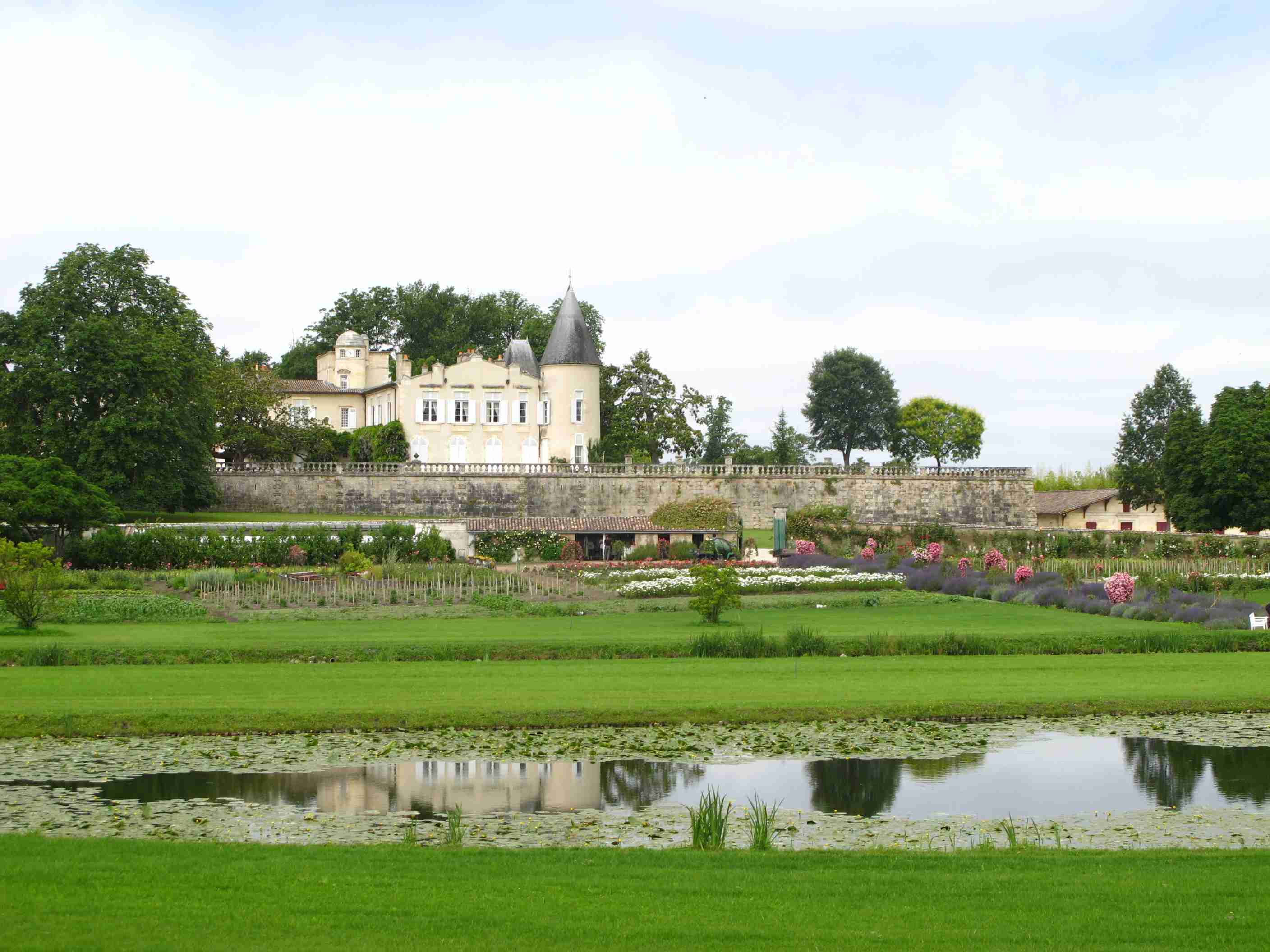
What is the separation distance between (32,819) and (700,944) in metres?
7.18

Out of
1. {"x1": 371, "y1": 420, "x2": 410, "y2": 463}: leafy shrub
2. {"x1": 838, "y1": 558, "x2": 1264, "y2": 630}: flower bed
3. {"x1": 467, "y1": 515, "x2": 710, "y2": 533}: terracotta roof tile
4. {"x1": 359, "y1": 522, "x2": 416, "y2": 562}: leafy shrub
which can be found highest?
{"x1": 371, "y1": 420, "x2": 410, "y2": 463}: leafy shrub

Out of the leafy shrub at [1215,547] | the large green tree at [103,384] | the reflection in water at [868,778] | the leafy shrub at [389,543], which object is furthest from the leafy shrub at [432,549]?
the reflection in water at [868,778]

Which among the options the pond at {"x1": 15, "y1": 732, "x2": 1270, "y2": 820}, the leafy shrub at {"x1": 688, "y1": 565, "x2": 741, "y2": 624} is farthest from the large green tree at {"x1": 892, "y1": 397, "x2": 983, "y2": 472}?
the pond at {"x1": 15, "y1": 732, "x2": 1270, "y2": 820}

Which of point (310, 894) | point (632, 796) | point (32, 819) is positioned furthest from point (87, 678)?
point (310, 894)

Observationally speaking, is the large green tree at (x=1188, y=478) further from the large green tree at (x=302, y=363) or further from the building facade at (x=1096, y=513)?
the large green tree at (x=302, y=363)

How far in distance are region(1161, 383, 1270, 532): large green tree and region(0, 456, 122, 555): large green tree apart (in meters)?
44.6

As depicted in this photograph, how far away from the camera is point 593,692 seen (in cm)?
1955

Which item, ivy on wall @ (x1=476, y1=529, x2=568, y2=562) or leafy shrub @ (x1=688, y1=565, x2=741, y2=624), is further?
ivy on wall @ (x1=476, y1=529, x2=568, y2=562)

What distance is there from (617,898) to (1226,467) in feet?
183

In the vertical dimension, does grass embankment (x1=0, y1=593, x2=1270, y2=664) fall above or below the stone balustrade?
below

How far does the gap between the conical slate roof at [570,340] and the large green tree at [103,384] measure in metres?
22.3

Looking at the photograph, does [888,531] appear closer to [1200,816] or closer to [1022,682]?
[1022,682]

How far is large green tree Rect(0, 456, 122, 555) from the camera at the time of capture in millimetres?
41625

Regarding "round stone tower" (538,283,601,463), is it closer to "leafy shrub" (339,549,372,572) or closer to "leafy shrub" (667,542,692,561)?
"leafy shrub" (667,542,692,561)
